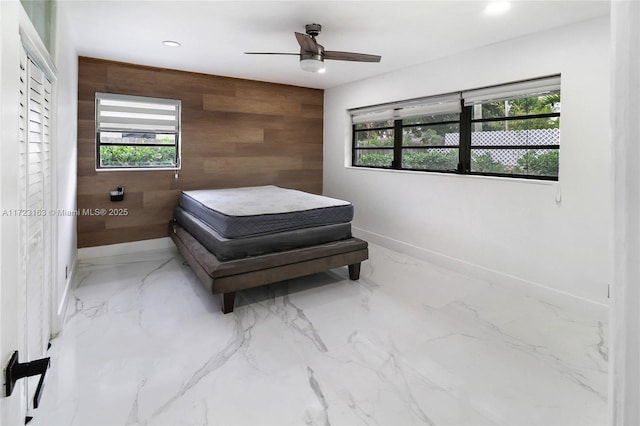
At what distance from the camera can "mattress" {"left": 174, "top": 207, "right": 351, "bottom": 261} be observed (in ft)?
9.62

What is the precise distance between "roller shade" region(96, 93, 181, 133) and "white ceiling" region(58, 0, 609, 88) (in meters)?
0.47

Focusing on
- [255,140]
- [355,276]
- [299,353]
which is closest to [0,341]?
[299,353]

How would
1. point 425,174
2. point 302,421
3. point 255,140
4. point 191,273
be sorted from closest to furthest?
1. point 302,421
2. point 191,273
3. point 425,174
4. point 255,140

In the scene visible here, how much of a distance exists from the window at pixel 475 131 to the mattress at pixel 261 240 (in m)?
1.56

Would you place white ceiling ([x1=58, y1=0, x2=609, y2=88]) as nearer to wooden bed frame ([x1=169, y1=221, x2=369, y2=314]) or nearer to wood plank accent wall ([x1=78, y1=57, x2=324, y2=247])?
wood plank accent wall ([x1=78, y1=57, x2=324, y2=247])

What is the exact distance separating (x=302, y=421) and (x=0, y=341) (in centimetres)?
147

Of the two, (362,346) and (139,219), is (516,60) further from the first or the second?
(139,219)

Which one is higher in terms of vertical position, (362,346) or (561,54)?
(561,54)

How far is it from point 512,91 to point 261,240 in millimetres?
2673

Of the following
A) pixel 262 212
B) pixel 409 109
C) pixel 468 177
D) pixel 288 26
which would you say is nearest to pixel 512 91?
pixel 468 177

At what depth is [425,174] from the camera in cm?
428

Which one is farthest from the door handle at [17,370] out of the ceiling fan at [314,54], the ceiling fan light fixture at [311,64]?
the ceiling fan light fixture at [311,64]

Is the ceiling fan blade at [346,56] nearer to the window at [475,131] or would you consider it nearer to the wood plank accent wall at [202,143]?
the window at [475,131]

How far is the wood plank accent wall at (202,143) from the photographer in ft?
13.7
